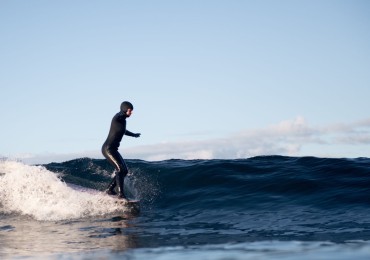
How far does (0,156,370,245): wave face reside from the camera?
8.58m

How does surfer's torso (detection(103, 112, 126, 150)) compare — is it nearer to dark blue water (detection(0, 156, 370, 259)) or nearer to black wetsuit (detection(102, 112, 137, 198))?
black wetsuit (detection(102, 112, 137, 198))

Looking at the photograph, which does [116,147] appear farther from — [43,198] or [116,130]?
[43,198]

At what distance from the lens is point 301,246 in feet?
20.2

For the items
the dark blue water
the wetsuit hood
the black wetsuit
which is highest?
the wetsuit hood

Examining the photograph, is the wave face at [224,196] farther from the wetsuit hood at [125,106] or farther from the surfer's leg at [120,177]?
the wetsuit hood at [125,106]

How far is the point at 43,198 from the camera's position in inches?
470

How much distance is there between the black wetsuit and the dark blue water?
100cm

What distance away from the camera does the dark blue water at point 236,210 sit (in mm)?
6281

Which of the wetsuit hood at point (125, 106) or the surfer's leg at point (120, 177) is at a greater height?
the wetsuit hood at point (125, 106)

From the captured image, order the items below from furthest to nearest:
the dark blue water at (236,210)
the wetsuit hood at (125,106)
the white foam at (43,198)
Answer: the wetsuit hood at (125,106) < the white foam at (43,198) < the dark blue water at (236,210)

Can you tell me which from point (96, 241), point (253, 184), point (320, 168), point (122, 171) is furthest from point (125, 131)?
point (320, 168)

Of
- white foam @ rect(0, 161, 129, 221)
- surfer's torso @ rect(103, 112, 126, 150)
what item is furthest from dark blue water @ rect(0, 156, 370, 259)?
surfer's torso @ rect(103, 112, 126, 150)

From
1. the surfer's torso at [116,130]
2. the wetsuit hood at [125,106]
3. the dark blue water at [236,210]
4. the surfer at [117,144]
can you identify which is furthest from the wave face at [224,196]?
the wetsuit hood at [125,106]

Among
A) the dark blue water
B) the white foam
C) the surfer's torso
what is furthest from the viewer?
the surfer's torso
